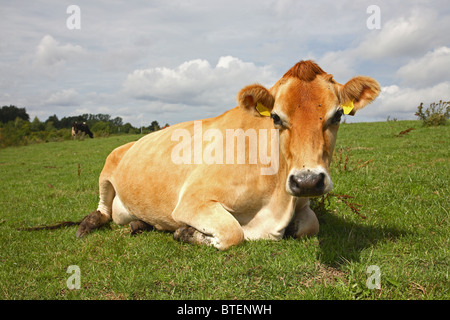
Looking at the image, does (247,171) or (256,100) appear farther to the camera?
(247,171)

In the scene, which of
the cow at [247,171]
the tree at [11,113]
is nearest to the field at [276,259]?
the cow at [247,171]

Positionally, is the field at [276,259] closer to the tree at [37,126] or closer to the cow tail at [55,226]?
the cow tail at [55,226]

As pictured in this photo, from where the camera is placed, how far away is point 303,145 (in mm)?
3297

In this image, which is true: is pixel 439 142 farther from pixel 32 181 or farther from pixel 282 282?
pixel 32 181

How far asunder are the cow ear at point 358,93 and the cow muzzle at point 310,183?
3.59 feet

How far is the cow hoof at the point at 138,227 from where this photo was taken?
17.6ft

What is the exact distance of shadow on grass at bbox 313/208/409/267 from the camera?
3.65m

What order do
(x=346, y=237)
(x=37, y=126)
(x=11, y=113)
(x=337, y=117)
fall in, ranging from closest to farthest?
(x=337, y=117) < (x=346, y=237) < (x=37, y=126) < (x=11, y=113)

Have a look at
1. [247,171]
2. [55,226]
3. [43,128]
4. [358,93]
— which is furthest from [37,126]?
[358,93]

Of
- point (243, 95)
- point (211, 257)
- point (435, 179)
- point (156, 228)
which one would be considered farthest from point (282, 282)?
point (435, 179)

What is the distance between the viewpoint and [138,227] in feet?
17.9

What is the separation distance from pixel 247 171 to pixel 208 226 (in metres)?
→ 0.83

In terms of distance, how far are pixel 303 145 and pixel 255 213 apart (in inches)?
57.0

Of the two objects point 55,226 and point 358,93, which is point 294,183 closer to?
point 358,93
